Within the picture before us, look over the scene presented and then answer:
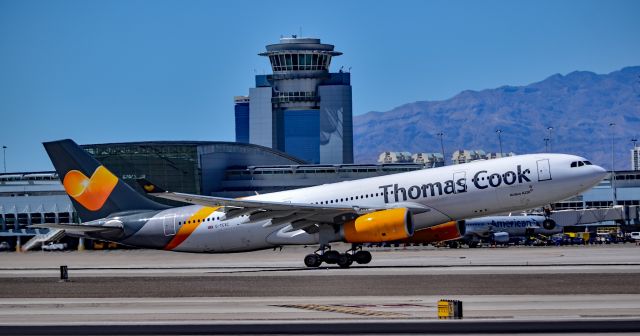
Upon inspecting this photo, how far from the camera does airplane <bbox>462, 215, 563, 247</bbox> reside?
394 ft

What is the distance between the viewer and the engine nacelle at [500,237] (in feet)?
408

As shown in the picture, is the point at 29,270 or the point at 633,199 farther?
the point at 633,199

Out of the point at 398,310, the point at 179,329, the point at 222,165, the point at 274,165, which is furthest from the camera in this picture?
the point at 274,165

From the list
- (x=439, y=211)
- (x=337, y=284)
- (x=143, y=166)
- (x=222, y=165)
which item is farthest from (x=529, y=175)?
(x=222, y=165)

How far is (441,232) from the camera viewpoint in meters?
65.2

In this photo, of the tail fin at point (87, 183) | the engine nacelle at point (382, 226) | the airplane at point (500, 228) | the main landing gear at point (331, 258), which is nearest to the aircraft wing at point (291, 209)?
the engine nacelle at point (382, 226)

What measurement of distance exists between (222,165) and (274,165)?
15.7 m

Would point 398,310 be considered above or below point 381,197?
below

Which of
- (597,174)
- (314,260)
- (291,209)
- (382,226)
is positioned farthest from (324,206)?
(597,174)

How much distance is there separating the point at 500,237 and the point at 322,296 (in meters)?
83.6

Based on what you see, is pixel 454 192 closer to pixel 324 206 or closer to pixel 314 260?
pixel 324 206

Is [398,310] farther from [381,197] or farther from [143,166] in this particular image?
[143,166]

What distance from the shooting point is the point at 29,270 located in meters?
70.1

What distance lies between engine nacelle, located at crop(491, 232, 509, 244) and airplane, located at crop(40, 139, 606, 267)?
60648 millimetres
